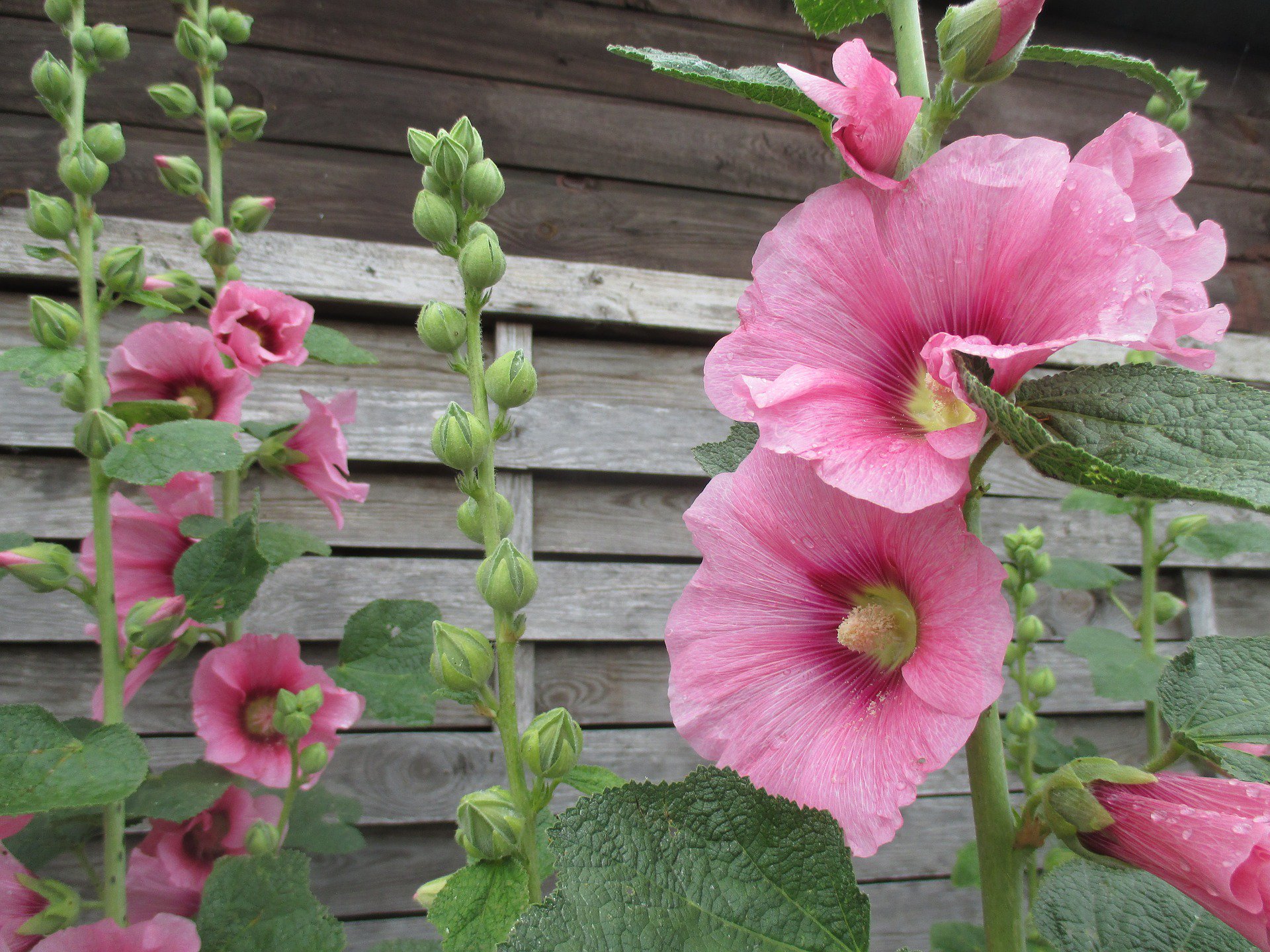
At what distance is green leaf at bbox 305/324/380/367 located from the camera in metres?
0.89

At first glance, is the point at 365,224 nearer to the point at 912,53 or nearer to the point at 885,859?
the point at 912,53

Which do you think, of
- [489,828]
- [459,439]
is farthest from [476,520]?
[489,828]

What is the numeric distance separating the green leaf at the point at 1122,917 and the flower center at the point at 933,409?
18 cm

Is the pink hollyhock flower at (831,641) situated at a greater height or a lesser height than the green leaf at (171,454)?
lesser

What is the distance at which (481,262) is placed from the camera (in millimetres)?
434

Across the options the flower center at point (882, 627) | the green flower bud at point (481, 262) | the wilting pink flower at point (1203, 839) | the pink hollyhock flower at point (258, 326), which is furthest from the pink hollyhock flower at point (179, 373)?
the wilting pink flower at point (1203, 839)

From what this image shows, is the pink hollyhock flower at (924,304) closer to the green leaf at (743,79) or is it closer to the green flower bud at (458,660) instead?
the green leaf at (743,79)

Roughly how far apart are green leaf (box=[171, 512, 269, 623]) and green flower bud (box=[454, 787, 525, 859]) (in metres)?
0.43

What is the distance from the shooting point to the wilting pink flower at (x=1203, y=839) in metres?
0.24

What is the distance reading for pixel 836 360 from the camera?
0.31 m

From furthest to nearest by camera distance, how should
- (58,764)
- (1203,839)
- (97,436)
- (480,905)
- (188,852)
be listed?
(188,852) → (97,436) → (58,764) → (480,905) → (1203,839)

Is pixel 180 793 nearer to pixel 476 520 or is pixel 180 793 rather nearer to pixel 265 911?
pixel 265 911

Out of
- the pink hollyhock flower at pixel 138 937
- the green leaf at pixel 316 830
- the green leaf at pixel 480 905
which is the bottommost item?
the green leaf at pixel 316 830

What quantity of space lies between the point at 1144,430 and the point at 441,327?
34 centimetres
